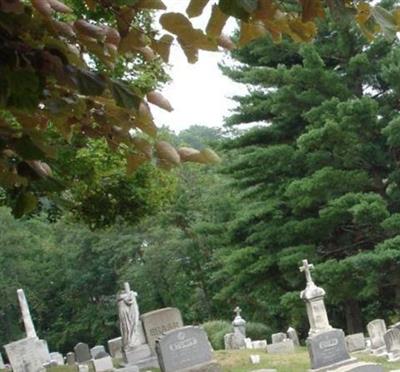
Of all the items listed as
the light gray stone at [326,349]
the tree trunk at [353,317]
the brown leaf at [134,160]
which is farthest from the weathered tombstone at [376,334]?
the brown leaf at [134,160]

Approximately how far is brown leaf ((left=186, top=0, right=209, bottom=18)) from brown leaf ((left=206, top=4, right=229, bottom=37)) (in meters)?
0.02

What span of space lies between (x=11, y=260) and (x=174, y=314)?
2084cm

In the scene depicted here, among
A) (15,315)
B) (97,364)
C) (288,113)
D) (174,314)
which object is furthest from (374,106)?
(15,315)

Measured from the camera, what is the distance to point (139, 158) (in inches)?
73.9

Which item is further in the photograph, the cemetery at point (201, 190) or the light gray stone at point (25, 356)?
the light gray stone at point (25, 356)

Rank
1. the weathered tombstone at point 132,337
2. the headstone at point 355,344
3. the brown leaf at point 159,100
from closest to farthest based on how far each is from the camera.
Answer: the brown leaf at point 159,100 < the headstone at point 355,344 < the weathered tombstone at point 132,337

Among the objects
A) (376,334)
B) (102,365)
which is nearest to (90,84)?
(376,334)

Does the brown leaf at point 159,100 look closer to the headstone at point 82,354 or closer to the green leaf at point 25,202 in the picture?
the green leaf at point 25,202

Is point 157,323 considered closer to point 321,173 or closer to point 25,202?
point 321,173

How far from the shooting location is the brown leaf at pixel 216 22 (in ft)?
4.88

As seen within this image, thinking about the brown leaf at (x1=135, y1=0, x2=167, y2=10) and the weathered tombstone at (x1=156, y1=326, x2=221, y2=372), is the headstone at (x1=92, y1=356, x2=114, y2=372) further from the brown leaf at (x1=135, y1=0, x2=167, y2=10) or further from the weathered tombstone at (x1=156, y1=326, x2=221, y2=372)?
the brown leaf at (x1=135, y1=0, x2=167, y2=10)

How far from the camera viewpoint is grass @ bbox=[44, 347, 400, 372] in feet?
48.3

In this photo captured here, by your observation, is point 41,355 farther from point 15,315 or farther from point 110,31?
point 15,315

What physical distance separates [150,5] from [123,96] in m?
0.23
